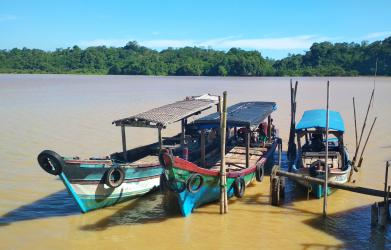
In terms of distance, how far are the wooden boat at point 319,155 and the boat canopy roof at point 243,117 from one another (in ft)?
4.23

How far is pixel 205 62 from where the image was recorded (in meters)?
94.7

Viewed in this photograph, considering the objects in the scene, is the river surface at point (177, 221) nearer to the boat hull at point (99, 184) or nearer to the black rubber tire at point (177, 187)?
the boat hull at point (99, 184)

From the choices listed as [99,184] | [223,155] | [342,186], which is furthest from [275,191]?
[99,184]

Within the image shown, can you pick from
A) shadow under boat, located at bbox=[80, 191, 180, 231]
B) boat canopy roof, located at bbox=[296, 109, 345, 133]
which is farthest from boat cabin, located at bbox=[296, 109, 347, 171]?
shadow under boat, located at bbox=[80, 191, 180, 231]

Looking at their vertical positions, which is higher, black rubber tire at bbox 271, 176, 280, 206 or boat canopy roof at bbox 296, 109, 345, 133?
boat canopy roof at bbox 296, 109, 345, 133

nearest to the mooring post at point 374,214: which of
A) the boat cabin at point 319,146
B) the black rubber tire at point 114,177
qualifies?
the boat cabin at point 319,146

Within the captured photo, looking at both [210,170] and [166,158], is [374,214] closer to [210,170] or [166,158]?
[210,170]

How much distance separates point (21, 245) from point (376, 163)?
466 inches

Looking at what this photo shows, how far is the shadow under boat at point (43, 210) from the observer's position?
10.6m

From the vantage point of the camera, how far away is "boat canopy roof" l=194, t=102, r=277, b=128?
11914 mm

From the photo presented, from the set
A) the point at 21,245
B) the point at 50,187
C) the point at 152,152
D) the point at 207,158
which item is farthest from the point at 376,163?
the point at 21,245

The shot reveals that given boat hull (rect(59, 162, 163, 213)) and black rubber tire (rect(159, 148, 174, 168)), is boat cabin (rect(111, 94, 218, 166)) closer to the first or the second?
boat hull (rect(59, 162, 163, 213))

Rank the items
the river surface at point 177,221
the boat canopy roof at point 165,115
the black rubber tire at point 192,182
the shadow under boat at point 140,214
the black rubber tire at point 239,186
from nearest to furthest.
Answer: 1. the river surface at point 177,221
2. the black rubber tire at point 192,182
3. the shadow under boat at point 140,214
4. the black rubber tire at point 239,186
5. the boat canopy roof at point 165,115

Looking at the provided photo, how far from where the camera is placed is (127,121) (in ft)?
37.6
